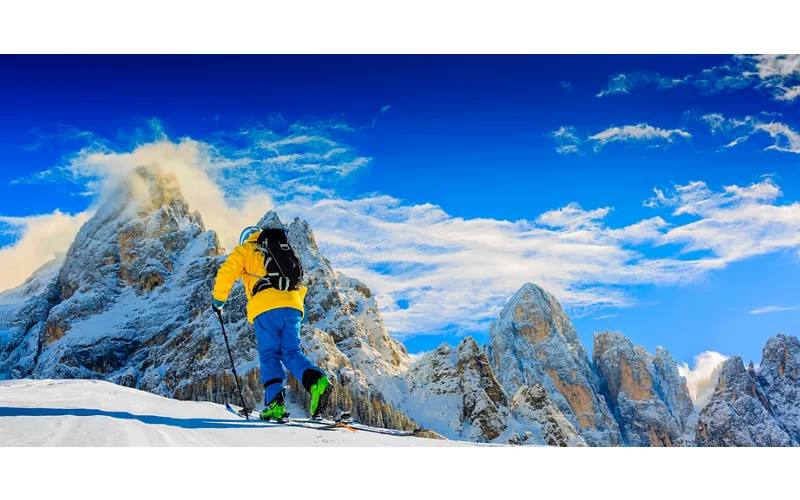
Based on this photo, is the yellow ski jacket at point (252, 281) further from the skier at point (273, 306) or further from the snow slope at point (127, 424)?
the snow slope at point (127, 424)

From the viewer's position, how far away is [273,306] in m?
6.97

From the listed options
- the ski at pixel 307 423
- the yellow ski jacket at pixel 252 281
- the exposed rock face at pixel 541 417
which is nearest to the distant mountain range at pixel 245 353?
the exposed rock face at pixel 541 417

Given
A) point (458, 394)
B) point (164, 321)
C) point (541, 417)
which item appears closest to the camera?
point (541, 417)

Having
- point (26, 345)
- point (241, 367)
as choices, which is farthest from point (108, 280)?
point (241, 367)

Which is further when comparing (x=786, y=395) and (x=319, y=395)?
(x=786, y=395)

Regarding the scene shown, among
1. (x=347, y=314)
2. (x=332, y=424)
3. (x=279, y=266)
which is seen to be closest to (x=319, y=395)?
(x=332, y=424)

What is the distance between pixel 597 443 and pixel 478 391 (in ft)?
354

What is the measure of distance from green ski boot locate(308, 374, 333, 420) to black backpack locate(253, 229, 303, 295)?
1.18 meters

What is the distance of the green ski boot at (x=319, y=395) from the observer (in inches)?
262

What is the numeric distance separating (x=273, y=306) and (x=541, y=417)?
355 ft

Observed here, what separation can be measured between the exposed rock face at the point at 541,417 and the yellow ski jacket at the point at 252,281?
333ft

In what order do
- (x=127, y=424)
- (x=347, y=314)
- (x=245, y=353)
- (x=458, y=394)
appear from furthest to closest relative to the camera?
(x=347, y=314) < (x=245, y=353) < (x=458, y=394) < (x=127, y=424)

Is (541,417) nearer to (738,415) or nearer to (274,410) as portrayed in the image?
(738,415)
